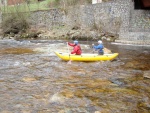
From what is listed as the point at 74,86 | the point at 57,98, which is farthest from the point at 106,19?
the point at 57,98

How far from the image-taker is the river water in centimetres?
645

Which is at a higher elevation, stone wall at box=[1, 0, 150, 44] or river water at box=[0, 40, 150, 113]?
stone wall at box=[1, 0, 150, 44]

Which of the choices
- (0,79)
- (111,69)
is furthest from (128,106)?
(0,79)

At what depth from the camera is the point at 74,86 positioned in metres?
8.12

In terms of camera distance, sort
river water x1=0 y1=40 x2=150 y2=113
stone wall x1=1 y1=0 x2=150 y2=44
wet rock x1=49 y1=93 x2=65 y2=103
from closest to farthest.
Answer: river water x1=0 y1=40 x2=150 y2=113
wet rock x1=49 y1=93 x2=65 y2=103
stone wall x1=1 y1=0 x2=150 y2=44

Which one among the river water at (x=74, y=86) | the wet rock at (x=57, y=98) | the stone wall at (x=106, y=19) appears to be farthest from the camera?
the stone wall at (x=106, y=19)

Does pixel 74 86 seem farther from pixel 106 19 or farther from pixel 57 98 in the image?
pixel 106 19

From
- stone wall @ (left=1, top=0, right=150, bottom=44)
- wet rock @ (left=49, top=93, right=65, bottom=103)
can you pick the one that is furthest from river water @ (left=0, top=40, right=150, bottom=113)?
stone wall @ (left=1, top=0, right=150, bottom=44)

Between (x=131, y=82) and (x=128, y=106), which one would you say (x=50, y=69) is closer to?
(x=131, y=82)

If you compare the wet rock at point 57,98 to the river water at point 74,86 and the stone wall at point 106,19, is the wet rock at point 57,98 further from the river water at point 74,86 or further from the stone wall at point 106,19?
the stone wall at point 106,19

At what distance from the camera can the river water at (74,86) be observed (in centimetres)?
645

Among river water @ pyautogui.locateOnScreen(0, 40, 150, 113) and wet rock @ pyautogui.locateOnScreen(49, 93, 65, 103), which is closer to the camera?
river water @ pyautogui.locateOnScreen(0, 40, 150, 113)

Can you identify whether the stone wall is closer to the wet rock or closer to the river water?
the river water

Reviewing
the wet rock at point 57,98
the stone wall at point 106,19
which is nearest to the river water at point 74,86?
the wet rock at point 57,98
